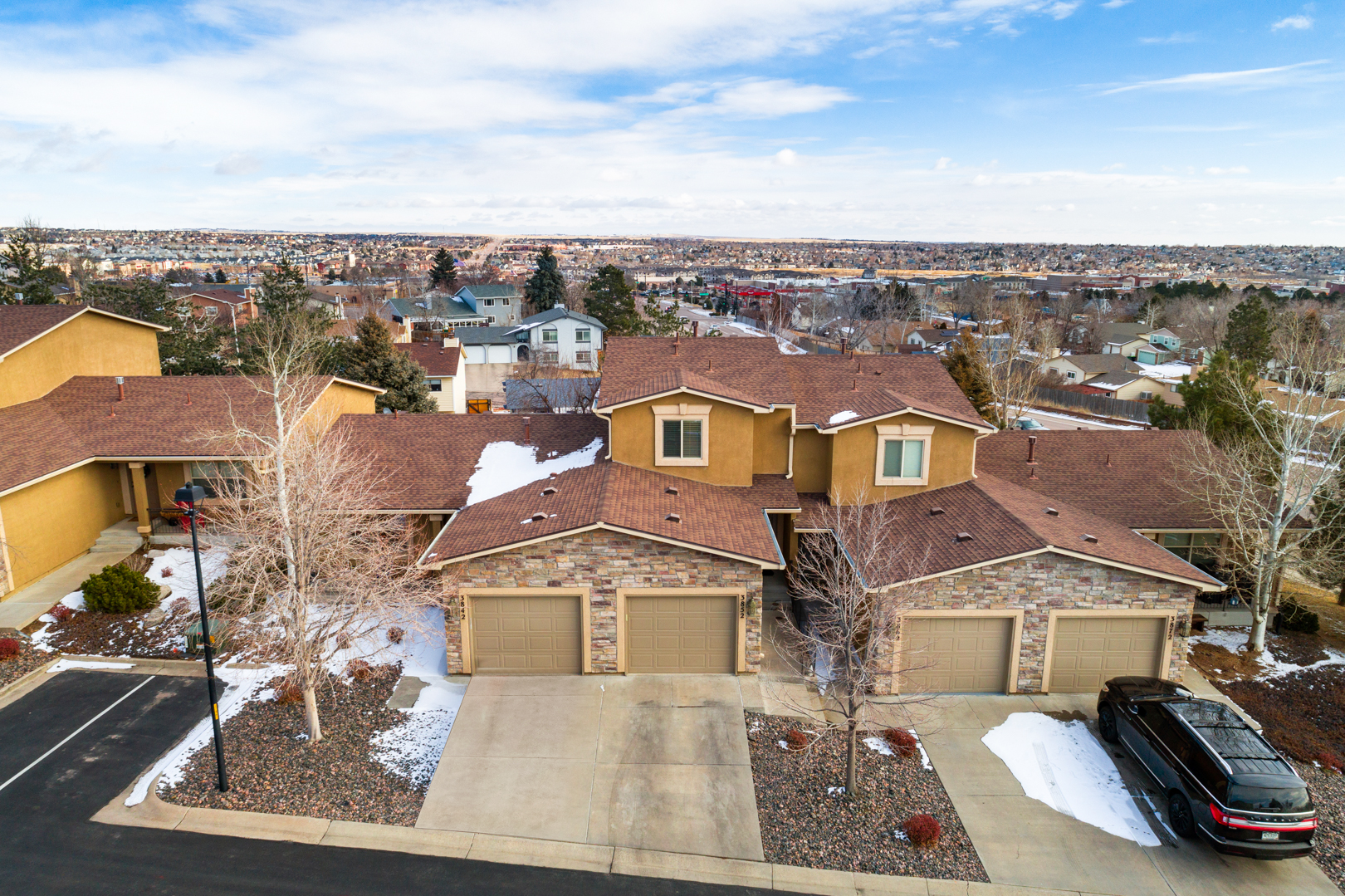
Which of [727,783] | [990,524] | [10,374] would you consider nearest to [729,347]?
[990,524]

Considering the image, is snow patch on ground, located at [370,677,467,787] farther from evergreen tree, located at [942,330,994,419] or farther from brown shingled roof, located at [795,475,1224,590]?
evergreen tree, located at [942,330,994,419]

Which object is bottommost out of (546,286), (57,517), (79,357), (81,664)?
(81,664)

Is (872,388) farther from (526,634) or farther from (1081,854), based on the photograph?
(1081,854)

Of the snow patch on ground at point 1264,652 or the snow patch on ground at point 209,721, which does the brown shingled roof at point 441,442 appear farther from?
the snow patch on ground at point 1264,652

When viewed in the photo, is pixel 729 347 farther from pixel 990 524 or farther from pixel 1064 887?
pixel 1064 887

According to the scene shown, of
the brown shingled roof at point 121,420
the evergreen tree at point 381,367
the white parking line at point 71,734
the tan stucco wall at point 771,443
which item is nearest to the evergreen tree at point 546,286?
the evergreen tree at point 381,367

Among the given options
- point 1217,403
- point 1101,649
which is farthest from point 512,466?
point 1217,403
